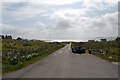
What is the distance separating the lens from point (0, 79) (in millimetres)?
15891

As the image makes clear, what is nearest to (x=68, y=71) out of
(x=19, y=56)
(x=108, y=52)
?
(x=19, y=56)

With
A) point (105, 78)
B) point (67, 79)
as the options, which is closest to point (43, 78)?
point (67, 79)

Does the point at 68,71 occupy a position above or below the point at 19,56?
below

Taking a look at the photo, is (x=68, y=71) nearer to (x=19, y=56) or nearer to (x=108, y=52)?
(x=19, y=56)

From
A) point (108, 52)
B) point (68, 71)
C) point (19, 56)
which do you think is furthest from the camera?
point (108, 52)

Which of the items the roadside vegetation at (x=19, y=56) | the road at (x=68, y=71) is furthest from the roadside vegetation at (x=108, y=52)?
the road at (x=68, y=71)

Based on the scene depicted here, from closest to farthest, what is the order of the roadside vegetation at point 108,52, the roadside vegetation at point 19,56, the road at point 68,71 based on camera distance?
the road at point 68,71 → the roadside vegetation at point 19,56 → the roadside vegetation at point 108,52

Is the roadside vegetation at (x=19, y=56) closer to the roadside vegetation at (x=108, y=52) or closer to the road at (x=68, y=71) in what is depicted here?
the road at (x=68, y=71)

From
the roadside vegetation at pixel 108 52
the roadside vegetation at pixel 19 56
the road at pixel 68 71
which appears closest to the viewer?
the road at pixel 68 71

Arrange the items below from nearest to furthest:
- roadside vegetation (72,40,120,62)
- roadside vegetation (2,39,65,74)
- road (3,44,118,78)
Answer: road (3,44,118,78) → roadside vegetation (2,39,65,74) → roadside vegetation (72,40,120,62)

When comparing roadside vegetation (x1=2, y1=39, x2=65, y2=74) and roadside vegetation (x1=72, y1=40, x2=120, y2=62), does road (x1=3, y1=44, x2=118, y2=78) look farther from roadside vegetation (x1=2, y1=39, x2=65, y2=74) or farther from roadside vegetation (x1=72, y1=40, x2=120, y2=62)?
roadside vegetation (x1=72, y1=40, x2=120, y2=62)

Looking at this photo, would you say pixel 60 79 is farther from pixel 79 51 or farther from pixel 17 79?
pixel 79 51

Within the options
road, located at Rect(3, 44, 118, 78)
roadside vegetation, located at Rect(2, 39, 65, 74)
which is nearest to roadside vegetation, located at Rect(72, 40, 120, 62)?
roadside vegetation, located at Rect(2, 39, 65, 74)

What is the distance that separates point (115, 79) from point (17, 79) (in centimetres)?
548
